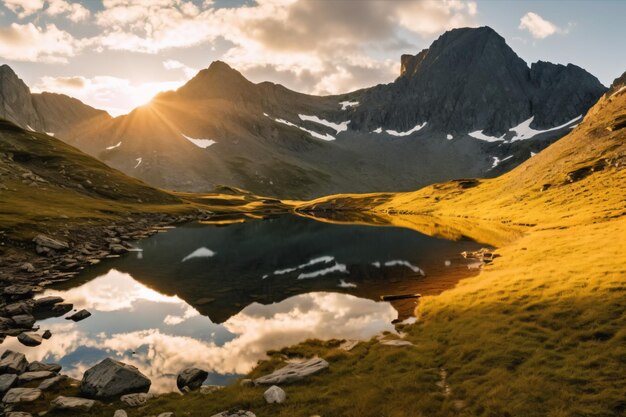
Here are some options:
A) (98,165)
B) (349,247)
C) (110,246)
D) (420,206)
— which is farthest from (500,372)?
(98,165)

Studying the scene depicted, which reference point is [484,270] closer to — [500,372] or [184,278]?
[500,372]

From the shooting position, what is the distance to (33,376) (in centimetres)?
2109

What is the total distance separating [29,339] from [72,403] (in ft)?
41.1

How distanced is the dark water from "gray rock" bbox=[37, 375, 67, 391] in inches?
82.1

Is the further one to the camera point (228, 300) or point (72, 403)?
point (228, 300)

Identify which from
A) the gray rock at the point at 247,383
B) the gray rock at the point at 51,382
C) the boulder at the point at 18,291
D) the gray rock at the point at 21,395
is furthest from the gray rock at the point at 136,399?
the boulder at the point at 18,291

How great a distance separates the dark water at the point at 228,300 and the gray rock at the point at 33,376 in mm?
1707

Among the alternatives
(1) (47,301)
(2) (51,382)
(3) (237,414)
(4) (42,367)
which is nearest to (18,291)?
(1) (47,301)

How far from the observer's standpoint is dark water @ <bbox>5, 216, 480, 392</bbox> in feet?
87.0

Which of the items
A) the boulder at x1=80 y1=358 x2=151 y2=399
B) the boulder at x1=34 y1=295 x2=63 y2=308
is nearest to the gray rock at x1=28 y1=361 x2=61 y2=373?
the boulder at x1=80 y1=358 x2=151 y2=399

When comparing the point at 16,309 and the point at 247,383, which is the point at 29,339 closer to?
the point at 16,309

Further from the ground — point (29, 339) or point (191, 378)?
point (191, 378)

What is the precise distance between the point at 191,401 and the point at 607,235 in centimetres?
5015

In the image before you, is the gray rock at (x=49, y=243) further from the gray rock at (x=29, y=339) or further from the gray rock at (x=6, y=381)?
the gray rock at (x=6, y=381)
